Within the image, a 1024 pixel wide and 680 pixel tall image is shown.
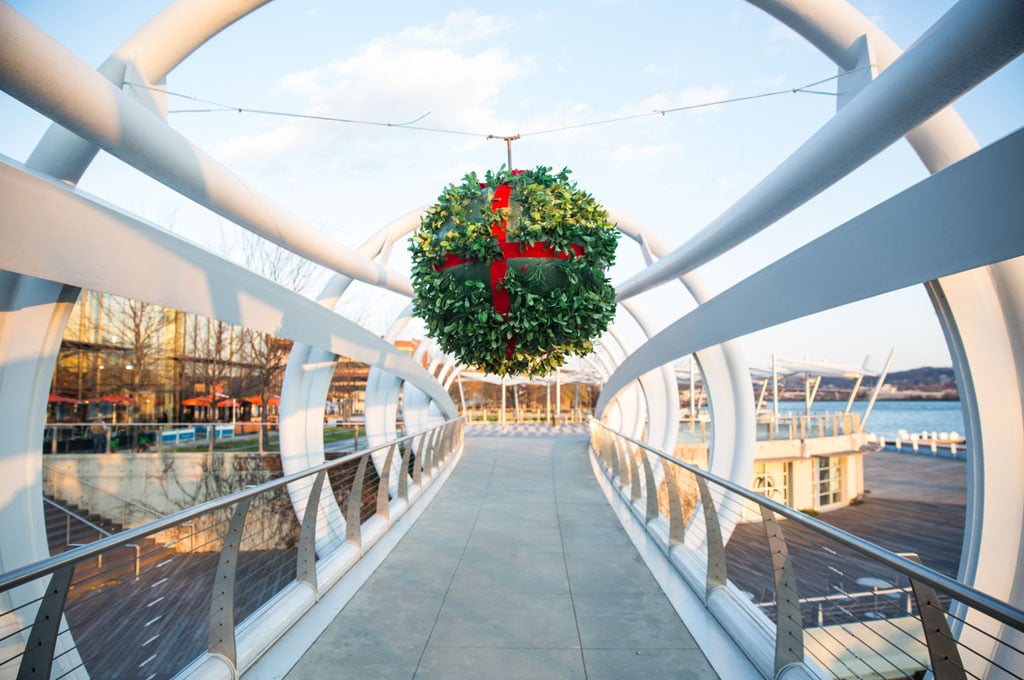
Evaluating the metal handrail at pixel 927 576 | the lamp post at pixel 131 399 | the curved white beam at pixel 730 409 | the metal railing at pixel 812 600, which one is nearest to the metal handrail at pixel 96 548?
the metal railing at pixel 812 600

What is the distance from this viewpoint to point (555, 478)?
35.0 ft

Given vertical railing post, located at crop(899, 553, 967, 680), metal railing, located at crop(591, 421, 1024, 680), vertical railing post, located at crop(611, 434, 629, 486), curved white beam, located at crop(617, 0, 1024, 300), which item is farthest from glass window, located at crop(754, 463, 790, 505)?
vertical railing post, located at crop(899, 553, 967, 680)

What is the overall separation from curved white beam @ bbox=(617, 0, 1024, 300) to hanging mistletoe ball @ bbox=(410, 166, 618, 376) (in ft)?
4.92

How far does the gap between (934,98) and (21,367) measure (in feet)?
17.6

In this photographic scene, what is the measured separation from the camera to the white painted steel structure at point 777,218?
2.47m

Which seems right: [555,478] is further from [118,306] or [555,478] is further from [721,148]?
[118,306]

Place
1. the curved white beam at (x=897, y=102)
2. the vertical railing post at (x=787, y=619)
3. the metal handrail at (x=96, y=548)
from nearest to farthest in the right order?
the metal handrail at (x=96, y=548) → the curved white beam at (x=897, y=102) → the vertical railing post at (x=787, y=619)

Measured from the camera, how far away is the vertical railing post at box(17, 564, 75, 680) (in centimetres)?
180

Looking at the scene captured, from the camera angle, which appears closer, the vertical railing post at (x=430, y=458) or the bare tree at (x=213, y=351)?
the vertical railing post at (x=430, y=458)

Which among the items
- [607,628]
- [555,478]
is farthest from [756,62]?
[555,478]

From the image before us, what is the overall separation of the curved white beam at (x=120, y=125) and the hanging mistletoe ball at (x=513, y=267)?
1.75 meters

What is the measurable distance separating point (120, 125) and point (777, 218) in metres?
4.67

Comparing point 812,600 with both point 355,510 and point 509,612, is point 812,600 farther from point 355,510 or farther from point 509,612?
point 355,510

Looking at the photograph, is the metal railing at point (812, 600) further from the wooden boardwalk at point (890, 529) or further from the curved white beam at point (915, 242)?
the wooden boardwalk at point (890, 529)
